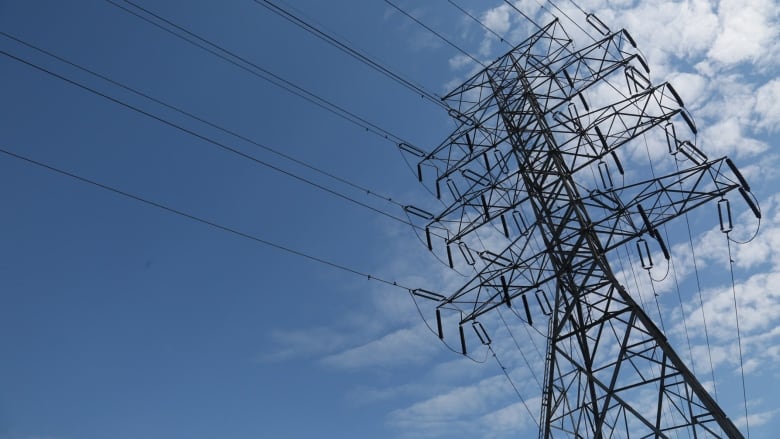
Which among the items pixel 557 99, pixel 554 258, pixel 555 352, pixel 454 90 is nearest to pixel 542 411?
pixel 555 352

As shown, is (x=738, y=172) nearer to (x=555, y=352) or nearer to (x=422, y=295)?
(x=555, y=352)

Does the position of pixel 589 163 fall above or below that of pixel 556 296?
above

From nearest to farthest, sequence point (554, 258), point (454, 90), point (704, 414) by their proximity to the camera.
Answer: point (704, 414) → point (554, 258) → point (454, 90)

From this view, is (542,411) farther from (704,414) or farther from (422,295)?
(422,295)

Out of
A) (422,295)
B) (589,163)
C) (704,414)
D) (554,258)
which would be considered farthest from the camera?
(422,295)

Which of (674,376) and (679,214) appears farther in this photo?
(679,214)

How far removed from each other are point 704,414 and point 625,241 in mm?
3583

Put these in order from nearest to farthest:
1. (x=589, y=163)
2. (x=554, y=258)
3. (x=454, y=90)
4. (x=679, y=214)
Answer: (x=679, y=214) < (x=554, y=258) < (x=589, y=163) < (x=454, y=90)

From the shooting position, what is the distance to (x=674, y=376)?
10250 millimetres

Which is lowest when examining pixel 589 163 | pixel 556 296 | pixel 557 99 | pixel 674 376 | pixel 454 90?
pixel 674 376

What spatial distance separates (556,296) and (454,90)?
7.73 meters

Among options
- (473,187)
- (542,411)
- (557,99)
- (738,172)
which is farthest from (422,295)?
(738,172)

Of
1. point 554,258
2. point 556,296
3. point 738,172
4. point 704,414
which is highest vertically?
point 738,172

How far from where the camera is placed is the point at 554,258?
12.6 m
